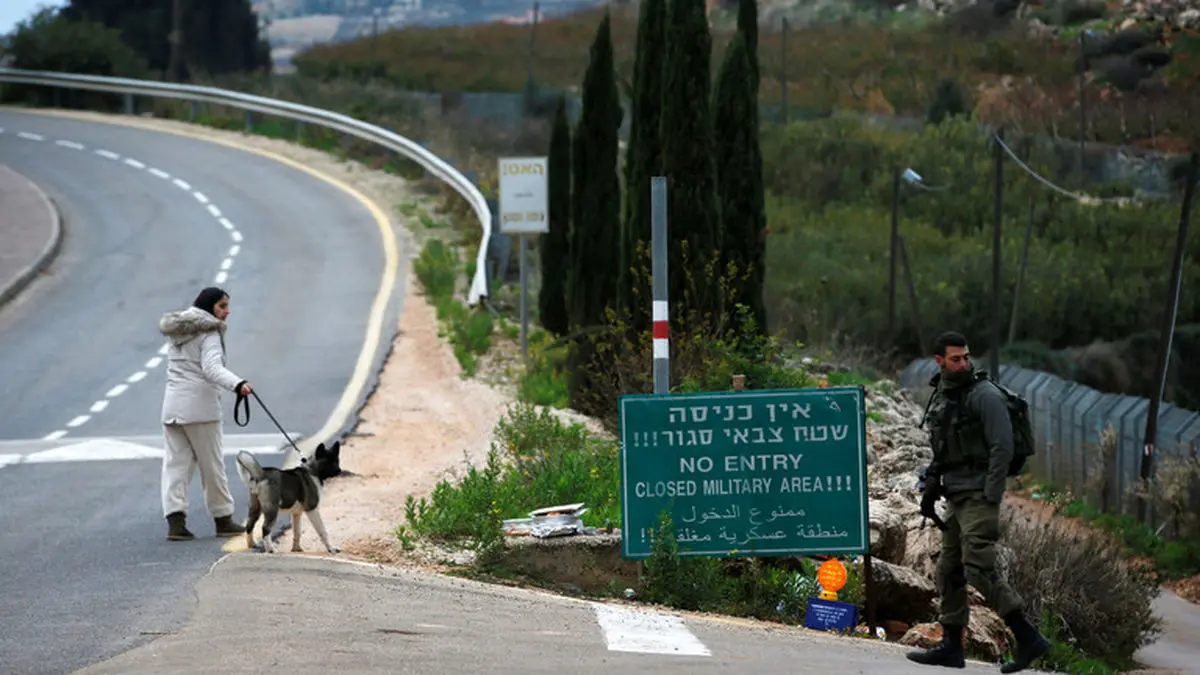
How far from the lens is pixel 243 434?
66.5 feet

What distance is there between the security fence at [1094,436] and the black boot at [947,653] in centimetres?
2426

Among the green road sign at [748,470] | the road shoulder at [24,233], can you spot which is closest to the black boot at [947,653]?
the green road sign at [748,470]

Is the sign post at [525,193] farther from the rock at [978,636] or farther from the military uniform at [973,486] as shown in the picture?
the military uniform at [973,486]

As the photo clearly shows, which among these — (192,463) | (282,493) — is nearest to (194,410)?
(192,463)

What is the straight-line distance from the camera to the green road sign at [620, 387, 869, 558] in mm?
12422

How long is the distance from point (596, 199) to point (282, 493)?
561 inches

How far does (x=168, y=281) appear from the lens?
1221 inches

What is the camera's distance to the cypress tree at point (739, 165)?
25250 mm

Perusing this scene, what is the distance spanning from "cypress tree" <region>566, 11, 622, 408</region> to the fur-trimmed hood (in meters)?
12.5

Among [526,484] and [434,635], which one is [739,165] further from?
[434,635]

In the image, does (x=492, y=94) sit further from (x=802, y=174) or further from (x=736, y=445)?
(x=736, y=445)

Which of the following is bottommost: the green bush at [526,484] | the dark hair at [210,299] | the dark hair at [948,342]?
the green bush at [526,484]

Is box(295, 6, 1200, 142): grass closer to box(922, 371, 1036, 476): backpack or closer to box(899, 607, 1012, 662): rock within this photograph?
box(899, 607, 1012, 662): rock

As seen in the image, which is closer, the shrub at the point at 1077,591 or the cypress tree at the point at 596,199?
the shrub at the point at 1077,591
